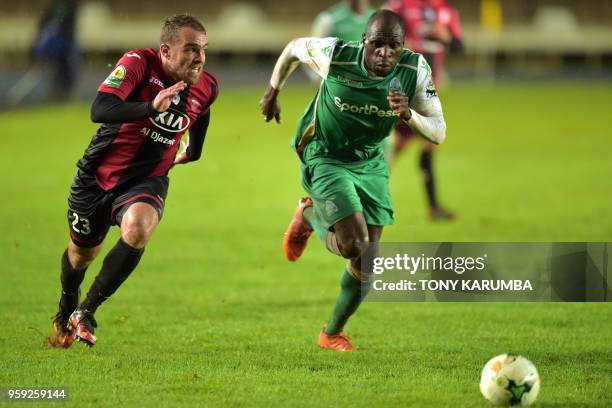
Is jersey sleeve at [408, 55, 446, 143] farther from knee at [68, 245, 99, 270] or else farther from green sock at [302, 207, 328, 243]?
knee at [68, 245, 99, 270]

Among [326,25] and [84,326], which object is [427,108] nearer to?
[84,326]

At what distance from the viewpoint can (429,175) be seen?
13.1 meters

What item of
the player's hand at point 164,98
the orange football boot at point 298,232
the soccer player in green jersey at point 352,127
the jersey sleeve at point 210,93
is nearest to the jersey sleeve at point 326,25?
the orange football boot at point 298,232

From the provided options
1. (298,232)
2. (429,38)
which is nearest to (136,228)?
(298,232)

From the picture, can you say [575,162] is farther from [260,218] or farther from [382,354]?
[382,354]

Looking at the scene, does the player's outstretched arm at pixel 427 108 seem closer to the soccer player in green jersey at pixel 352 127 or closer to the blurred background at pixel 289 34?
the soccer player in green jersey at pixel 352 127

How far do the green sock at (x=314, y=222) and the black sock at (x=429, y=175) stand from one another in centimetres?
545

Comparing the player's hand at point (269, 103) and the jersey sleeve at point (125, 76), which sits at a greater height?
the player's hand at point (269, 103)

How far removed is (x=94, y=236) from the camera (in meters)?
6.88

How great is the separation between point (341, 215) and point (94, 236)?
5.06 feet

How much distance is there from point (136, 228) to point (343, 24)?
7.41 metres

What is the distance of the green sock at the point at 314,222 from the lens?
7355mm

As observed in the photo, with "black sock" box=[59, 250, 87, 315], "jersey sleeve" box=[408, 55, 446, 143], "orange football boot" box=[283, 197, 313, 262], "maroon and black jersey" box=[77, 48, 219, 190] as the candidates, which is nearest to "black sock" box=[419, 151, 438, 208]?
"orange football boot" box=[283, 197, 313, 262]

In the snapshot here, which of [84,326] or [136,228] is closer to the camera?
[136,228]
